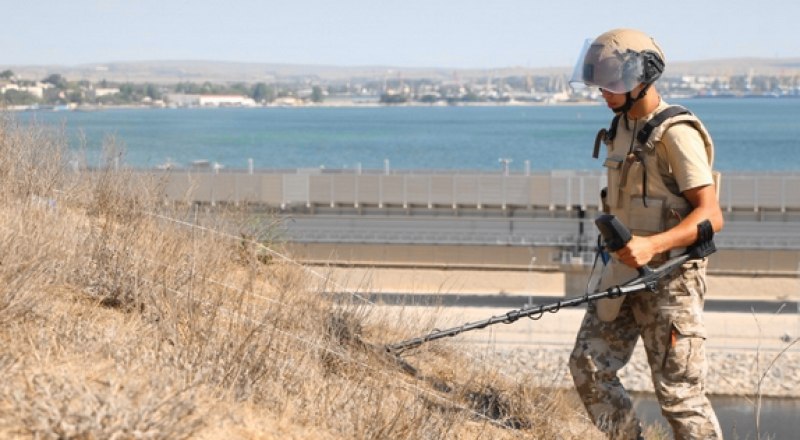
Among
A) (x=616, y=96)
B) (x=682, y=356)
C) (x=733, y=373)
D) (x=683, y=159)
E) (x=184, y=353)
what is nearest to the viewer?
(x=184, y=353)

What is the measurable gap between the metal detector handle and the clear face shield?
1.98 ft

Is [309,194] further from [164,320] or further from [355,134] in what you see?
[355,134]

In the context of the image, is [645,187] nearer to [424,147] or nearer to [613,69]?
[613,69]

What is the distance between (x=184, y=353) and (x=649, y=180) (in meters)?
2.03

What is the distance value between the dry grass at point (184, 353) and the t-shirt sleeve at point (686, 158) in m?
1.27

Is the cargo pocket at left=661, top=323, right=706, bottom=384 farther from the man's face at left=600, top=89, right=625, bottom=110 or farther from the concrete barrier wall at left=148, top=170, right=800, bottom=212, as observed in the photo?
the concrete barrier wall at left=148, top=170, right=800, bottom=212

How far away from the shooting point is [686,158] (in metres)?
5.33

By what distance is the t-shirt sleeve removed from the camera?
533 centimetres

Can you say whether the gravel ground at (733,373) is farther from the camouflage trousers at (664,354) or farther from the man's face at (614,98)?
the man's face at (614,98)

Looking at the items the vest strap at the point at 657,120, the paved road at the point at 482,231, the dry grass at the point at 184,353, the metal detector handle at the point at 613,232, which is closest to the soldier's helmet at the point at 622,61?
the vest strap at the point at 657,120

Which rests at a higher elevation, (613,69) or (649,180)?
(613,69)

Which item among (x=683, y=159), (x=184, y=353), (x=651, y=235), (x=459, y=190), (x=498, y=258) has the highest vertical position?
(x=683, y=159)

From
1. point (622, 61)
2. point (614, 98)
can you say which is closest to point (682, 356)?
point (614, 98)

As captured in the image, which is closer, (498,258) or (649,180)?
(649,180)
